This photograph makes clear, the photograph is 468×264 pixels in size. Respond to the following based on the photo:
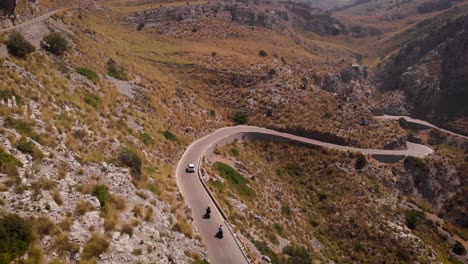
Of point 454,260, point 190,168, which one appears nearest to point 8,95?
point 190,168

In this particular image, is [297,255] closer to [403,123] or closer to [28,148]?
[28,148]

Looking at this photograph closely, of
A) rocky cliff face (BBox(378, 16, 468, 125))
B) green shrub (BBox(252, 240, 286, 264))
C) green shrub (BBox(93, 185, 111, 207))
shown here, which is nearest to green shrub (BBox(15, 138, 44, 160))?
green shrub (BBox(93, 185, 111, 207))

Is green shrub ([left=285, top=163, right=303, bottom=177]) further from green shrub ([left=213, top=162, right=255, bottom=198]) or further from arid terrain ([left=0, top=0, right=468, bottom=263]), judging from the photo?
green shrub ([left=213, top=162, right=255, bottom=198])

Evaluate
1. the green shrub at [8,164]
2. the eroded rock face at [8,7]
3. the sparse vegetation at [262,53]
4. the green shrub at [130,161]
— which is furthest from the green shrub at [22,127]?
the sparse vegetation at [262,53]

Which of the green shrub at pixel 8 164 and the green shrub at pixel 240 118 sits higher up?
the green shrub at pixel 8 164

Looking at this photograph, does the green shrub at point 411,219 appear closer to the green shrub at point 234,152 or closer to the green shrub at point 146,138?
the green shrub at point 234,152
